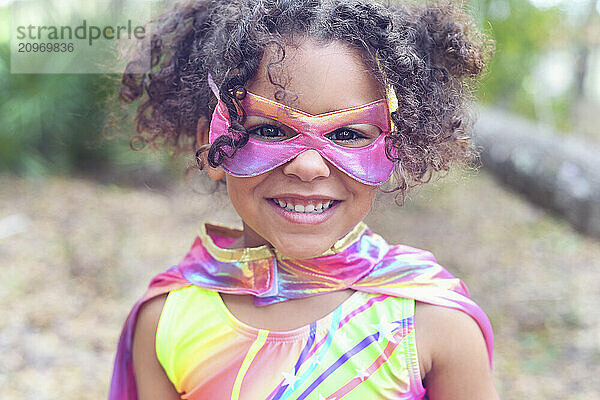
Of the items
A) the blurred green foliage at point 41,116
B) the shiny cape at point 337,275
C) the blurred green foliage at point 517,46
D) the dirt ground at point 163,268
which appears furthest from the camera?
the blurred green foliage at point 517,46

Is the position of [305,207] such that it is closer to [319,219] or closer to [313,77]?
[319,219]

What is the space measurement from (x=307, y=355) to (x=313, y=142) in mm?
478

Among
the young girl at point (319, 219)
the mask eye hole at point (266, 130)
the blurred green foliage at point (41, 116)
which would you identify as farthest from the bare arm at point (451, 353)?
the blurred green foliage at point (41, 116)

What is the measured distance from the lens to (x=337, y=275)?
5.33ft

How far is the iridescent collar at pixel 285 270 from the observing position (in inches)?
63.6

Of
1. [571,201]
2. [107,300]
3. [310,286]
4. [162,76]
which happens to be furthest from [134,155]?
[310,286]

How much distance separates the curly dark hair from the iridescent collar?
0.60ft

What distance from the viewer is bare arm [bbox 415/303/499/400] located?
60.8 inches

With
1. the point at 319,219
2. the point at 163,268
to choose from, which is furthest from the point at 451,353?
the point at 163,268

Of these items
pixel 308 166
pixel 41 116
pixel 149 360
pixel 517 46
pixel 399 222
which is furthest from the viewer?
pixel 517 46

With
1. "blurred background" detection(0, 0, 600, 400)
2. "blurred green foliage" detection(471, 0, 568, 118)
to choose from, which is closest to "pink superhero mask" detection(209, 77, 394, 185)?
"blurred background" detection(0, 0, 600, 400)

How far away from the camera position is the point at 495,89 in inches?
316

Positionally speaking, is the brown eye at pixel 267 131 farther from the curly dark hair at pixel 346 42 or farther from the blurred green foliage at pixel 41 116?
the blurred green foliage at pixel 41 116

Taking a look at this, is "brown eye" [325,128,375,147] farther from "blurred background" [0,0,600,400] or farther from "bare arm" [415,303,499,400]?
"blurred background" [0,0,600,400]
